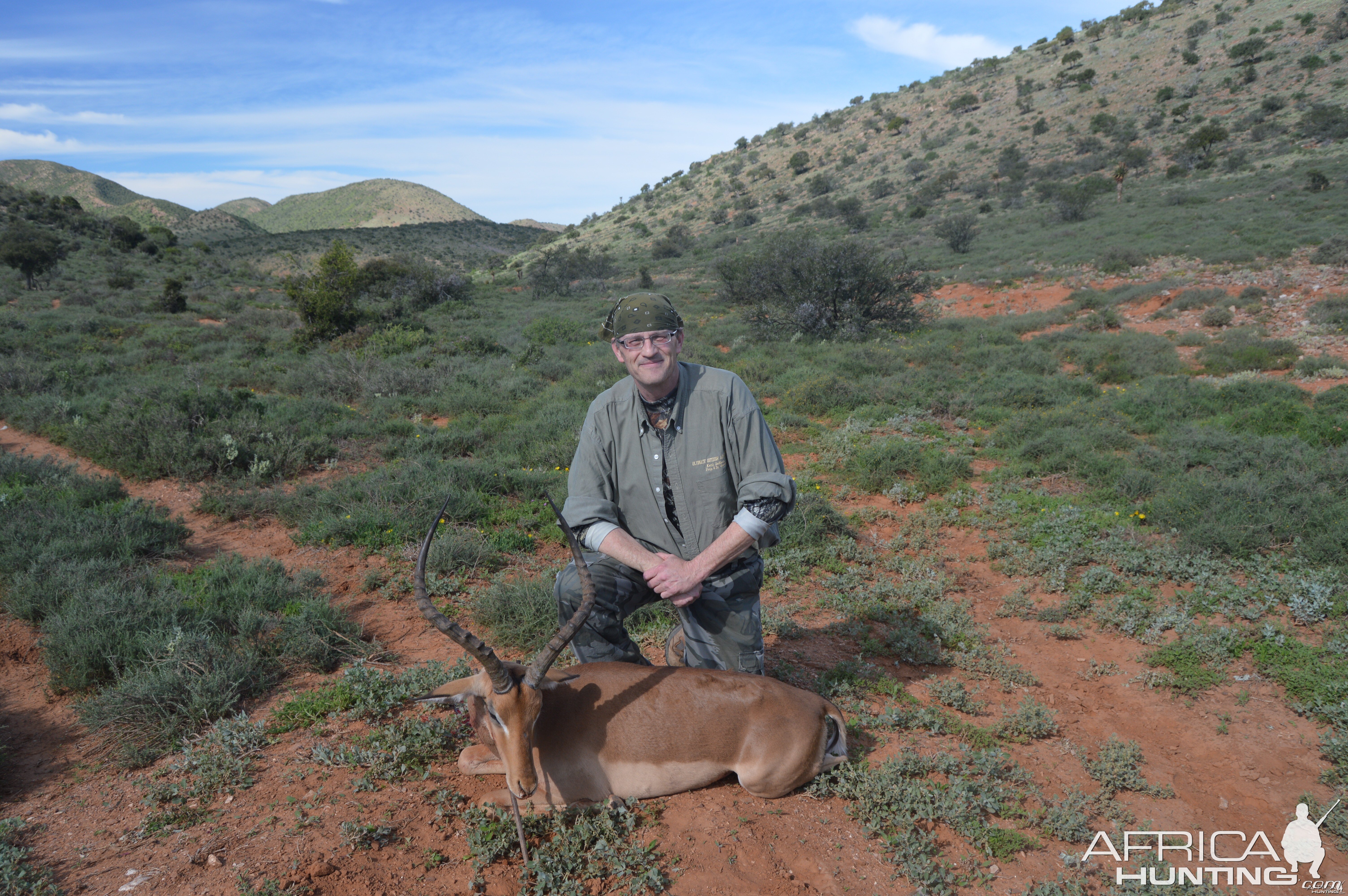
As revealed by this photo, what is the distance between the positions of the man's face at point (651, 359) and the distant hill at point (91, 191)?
278 feet

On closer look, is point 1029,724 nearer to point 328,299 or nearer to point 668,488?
point 668,488

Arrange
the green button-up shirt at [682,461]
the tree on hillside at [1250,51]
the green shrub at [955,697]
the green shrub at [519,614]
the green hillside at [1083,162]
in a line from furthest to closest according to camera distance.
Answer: the tree on hillside at [1250,51]
the green hillside at [1083,162]
the green shrub at [519,614]
the green shrub at [955,697]
the green button-up shirt at [682,461]

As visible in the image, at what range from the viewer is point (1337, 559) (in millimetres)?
5195

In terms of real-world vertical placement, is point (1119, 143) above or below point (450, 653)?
above

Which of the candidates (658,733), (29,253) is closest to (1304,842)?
(658,733)

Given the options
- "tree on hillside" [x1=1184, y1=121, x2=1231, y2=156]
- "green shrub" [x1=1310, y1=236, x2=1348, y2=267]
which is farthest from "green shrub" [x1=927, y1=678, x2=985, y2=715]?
"tree on hillside" [x1=1184, y1=121, x2=1231, y2=156]

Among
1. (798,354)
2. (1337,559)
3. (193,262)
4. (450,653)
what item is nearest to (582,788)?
(450,653)

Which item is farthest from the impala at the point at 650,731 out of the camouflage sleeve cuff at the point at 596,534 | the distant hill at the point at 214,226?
the distant hill at the point at 214,226

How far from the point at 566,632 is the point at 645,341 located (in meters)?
1.51

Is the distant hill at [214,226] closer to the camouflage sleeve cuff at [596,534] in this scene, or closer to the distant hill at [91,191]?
the distant hill at [91,191]

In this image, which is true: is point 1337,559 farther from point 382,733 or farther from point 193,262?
point 193,262

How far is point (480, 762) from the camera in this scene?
3.18m

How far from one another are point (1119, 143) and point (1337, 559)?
3979 centimetres

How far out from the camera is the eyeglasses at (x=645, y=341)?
3.38m
